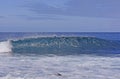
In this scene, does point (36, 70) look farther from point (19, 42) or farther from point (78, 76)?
point (19, 42)

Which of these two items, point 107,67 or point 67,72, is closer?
point 67,72

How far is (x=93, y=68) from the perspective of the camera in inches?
513

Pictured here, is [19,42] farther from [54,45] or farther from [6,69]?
[6,69]

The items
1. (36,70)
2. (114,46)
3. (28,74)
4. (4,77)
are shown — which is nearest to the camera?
(4,77)

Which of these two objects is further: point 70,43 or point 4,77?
point 70,43

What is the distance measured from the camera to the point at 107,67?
528 inches

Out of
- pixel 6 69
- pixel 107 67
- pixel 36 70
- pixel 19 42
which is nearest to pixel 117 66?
pixel 107 67

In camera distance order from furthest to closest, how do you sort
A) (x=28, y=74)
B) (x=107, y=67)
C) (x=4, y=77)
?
(x=107, y=67) → (x=28, y=74) → (x=4, y=77)

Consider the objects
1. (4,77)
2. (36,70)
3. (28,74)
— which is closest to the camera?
(4,77)

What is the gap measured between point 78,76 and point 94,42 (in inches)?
827

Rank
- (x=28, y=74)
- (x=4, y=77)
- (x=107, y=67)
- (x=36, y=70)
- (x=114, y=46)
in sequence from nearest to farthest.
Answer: (x=4, y=77)
(x=28, y=74)
(x=36, y=70)
(x=107, y=67)
(x=114, y=46)

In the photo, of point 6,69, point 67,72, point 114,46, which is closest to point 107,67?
point 67,72

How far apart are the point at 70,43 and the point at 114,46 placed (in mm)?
4561

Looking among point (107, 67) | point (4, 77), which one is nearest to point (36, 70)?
point (4, 77)
